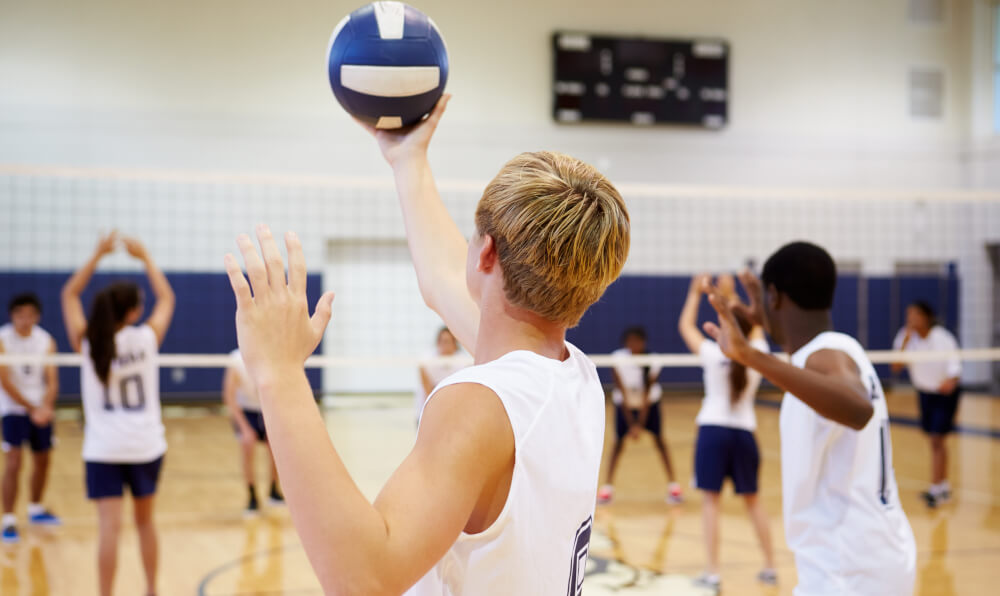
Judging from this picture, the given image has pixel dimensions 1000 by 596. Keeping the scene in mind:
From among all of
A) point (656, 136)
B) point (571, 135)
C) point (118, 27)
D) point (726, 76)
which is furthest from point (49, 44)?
point (726, 76)

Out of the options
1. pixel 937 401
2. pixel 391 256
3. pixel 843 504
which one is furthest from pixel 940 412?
pixel 391 256

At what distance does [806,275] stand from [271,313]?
176 centimetres

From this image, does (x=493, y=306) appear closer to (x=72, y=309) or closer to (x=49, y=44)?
(x=72, y=309)

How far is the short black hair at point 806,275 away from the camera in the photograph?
7.81 feet

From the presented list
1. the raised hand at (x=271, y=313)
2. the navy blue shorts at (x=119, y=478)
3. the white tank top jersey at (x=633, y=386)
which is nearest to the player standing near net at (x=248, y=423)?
the navy blue shorts at (x=119, y=478)

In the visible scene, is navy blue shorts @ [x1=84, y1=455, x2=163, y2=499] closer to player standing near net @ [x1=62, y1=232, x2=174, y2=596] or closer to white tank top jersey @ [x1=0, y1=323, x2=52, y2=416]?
player standing near net @ [x1=62, y1=232, x2=174, y2=596]

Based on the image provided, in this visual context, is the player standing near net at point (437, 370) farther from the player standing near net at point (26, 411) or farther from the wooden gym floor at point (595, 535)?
the player standing near net at point (26, 411)

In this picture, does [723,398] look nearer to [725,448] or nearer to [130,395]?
[725,448]

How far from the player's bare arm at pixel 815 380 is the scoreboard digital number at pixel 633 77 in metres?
11.0

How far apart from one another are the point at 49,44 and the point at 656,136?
8.51 meters

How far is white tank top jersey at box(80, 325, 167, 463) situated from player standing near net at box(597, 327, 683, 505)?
3.68m

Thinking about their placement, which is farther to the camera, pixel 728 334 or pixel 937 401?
pixel 937 401

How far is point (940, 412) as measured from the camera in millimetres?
7051

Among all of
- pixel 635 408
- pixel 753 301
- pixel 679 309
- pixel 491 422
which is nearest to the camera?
pixel 491 422
